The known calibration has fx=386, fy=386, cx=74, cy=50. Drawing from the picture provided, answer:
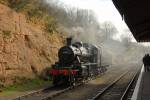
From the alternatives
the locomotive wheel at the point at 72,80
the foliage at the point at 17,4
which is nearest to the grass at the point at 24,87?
the locomotive wheel at the point at 72,80

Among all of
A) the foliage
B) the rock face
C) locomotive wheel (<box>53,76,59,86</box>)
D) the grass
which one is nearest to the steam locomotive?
locomotive wheel (<box>53,76,59,86</box>)

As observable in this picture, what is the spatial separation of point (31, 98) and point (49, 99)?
46.9 inches

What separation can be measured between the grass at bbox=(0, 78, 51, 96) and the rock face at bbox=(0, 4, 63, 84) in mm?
497

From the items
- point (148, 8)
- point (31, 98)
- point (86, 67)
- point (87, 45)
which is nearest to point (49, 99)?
point (31, 98)

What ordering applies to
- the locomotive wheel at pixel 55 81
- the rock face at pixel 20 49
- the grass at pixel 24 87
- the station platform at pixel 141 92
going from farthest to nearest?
the locomotive wheel at pixel 55 81 → the rock face at pixel 20 49 → the grass at pixel 24 87 → the station platform at pixel 141 92

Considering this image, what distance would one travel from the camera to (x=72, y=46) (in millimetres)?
30312

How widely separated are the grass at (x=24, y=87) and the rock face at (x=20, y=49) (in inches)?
19.6

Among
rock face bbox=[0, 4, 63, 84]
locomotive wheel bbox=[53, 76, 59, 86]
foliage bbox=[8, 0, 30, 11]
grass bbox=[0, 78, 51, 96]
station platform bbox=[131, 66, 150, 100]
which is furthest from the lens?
foliage bbox=[8, 0, 30, 11]

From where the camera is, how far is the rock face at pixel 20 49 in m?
26.9

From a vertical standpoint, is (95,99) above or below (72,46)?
below

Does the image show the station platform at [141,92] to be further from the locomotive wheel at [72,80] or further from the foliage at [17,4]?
the foliage at [17,4]

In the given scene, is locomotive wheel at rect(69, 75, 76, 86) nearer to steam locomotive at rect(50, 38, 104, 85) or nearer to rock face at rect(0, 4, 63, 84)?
steam locomotive at rect(50, 38, 104, 85)

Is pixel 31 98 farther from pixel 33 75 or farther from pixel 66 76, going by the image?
pixel 33 75

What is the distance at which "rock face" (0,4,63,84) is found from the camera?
1059 inches
